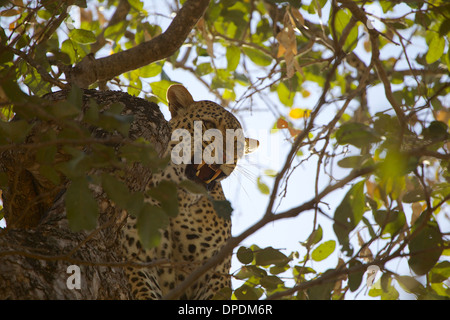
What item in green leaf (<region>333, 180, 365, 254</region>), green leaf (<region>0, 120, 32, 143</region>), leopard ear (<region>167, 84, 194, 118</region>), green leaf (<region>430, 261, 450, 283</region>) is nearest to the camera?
green leaf (<region>0, 120, 32, 143</region>)

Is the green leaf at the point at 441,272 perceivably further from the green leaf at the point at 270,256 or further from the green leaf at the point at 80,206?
the green leaf at the point at 80,206

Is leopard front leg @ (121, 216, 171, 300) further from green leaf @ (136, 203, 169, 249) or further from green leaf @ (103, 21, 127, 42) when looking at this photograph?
green leaf @ (103, 21, 127, 42)

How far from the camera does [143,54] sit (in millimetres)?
5008

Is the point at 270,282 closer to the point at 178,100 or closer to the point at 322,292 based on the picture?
the point at 322,292

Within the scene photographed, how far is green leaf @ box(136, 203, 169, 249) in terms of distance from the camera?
2.34 m

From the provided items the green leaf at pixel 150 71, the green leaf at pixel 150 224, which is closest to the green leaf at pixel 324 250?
the green leaf at pixel 150 224

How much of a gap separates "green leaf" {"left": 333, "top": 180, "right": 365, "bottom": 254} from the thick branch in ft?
8.05

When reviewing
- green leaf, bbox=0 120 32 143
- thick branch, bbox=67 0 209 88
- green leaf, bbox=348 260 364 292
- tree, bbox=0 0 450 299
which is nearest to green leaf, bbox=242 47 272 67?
tree, bbox=0 0 450 299

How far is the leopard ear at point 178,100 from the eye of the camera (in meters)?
6.39

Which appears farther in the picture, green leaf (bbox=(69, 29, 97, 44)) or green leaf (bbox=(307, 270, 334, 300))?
green leaf (bbox=(69, 29, 97, 44))

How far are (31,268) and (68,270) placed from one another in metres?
0.20

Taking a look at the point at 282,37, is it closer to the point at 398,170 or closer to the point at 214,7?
the point at 214,7

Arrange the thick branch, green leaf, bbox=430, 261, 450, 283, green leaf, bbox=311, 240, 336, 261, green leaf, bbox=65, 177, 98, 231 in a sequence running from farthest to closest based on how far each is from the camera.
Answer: the thick branch < green leaf, bbox=311, 240, 336, 261 < green leaf, bbox=430, 261, 450, 283 < green leaf, bbox=65, 177, 98, 231

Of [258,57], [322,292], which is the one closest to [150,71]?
[258,57]
